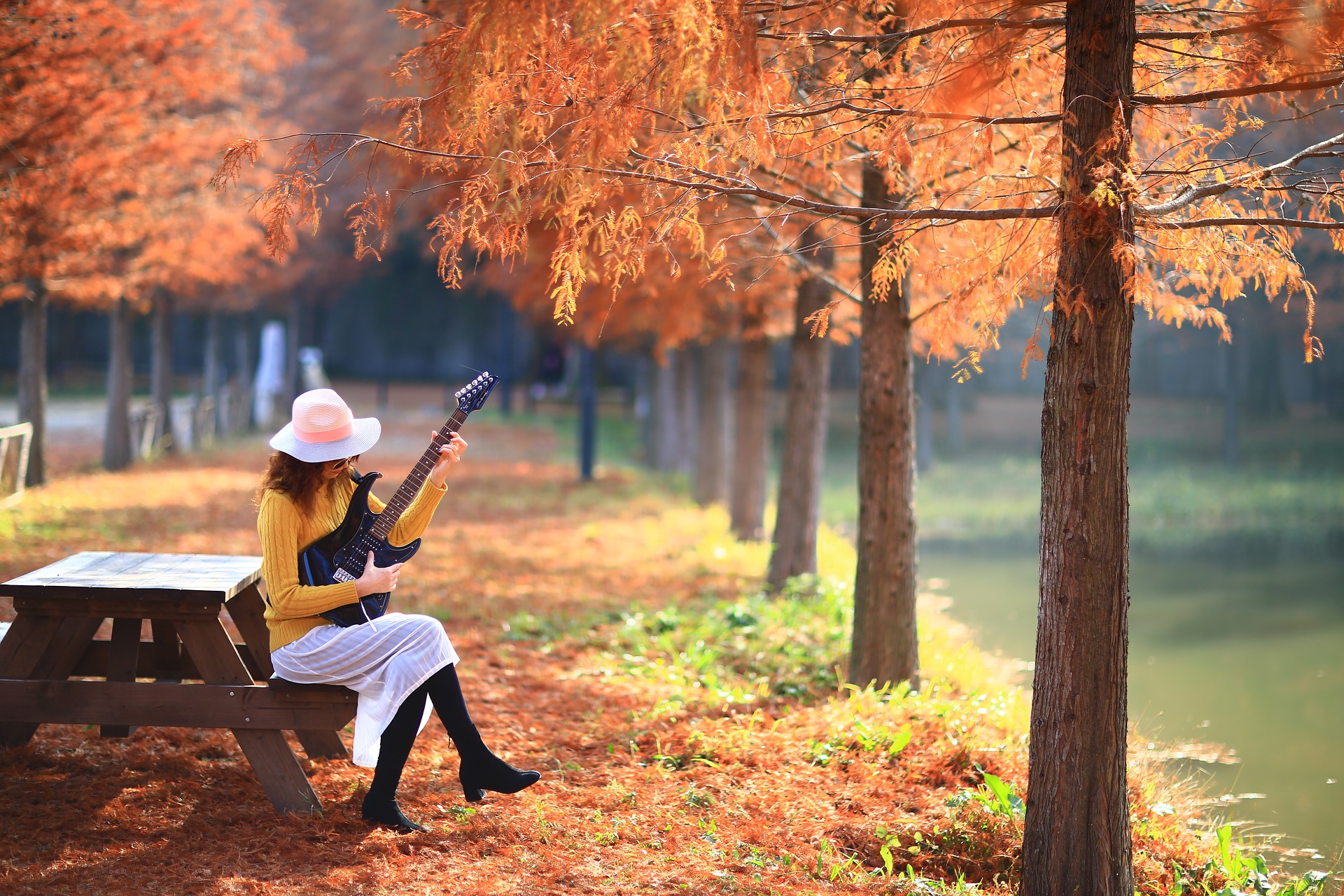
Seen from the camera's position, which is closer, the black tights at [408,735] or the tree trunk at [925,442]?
the black tights at [408,735]

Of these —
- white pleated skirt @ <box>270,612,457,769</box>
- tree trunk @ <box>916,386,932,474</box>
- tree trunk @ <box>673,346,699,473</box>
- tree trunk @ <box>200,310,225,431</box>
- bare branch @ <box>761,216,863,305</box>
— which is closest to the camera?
white pleated skirt @ <box>270,612,457,769</box>

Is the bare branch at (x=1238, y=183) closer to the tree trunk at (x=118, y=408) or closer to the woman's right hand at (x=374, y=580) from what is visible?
the woman's right hand at (x=374, y=580)

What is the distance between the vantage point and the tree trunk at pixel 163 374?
1942 cm

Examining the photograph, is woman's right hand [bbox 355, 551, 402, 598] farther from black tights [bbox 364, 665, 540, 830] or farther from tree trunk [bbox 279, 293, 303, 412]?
tree trunk [bbox 279, 293, 303, 412]

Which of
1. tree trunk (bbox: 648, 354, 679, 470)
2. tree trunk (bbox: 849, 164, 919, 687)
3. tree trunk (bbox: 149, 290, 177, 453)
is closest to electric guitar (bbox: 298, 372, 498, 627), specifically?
tree trunk (bbox: 849, 164, 919, 687)

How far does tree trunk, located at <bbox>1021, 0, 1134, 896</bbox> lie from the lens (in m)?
3.84

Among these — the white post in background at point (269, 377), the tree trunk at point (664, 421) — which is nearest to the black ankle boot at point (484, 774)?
the tree trunk at point (664, 421)

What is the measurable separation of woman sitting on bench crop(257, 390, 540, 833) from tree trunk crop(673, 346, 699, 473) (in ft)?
51.8

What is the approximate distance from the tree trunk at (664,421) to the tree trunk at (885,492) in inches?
593

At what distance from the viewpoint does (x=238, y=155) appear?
403 cm

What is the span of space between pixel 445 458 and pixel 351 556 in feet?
1.73

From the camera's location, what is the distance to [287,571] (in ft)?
13.6

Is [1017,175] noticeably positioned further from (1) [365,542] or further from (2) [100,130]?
(2) [100,130]

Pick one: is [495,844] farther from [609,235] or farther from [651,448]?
[651,448]
